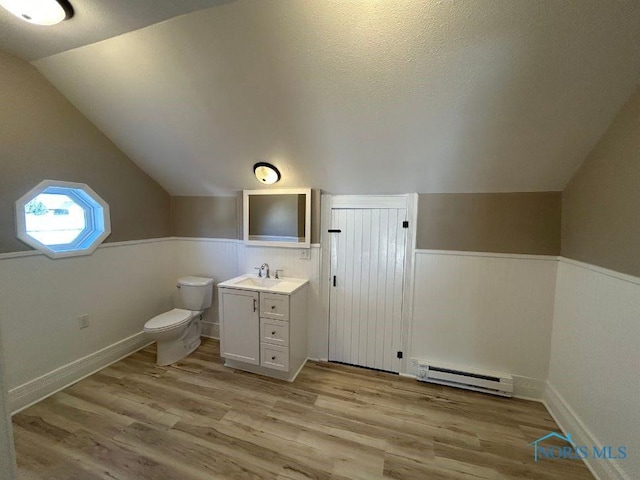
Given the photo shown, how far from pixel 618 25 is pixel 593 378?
1.94m

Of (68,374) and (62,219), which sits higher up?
(62,219)

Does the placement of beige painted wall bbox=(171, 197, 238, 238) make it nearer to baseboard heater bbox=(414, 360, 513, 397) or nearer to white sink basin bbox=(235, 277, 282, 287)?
white sink basin bbox=(235, 277, 282, 287)

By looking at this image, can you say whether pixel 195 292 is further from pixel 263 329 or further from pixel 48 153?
pixel 48 153

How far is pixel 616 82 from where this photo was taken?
1.40 metres

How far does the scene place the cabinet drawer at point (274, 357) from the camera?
2.40 m

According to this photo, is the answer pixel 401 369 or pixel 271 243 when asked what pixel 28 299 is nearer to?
pixel 271 243

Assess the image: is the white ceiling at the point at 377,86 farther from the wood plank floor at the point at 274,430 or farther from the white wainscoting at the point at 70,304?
the wood plank floor at the point at 274,430

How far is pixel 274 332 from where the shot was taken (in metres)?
2.42

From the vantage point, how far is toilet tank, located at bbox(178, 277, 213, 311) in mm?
2982

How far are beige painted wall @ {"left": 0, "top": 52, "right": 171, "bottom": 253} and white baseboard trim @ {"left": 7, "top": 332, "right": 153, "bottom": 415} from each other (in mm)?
1067

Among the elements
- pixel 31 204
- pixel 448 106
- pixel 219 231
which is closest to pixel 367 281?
pixel 448 106

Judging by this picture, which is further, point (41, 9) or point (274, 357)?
point (274, 357)

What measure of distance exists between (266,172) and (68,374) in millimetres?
2477
